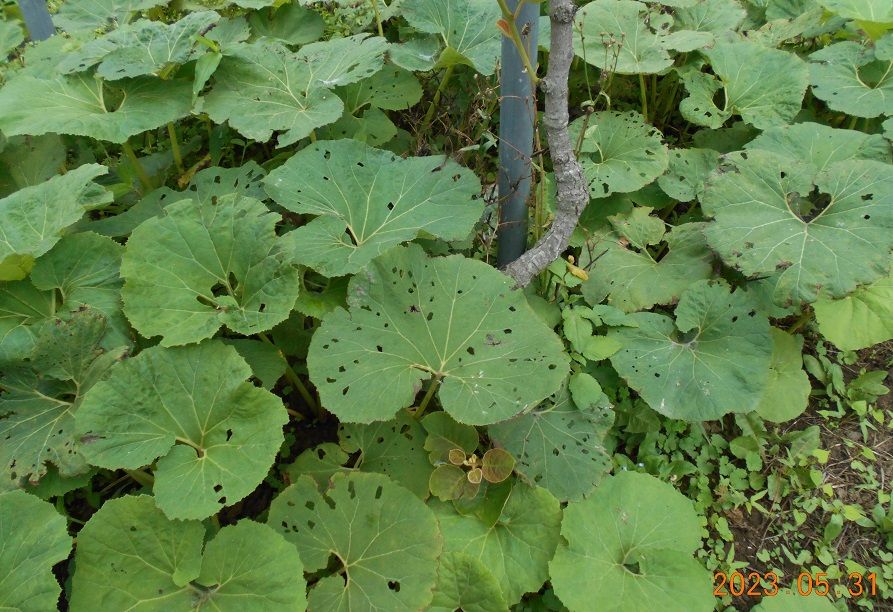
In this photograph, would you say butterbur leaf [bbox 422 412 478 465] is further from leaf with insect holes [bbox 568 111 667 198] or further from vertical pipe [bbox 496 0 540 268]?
leaf with insect holes [bbox 568 111 667 198]

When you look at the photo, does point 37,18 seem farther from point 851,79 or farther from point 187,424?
point 851,79

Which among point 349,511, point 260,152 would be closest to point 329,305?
point 349,511

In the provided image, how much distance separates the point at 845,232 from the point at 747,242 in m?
0.38

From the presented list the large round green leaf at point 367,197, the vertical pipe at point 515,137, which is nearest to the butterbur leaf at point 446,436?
the large round green leaf at point 367,197

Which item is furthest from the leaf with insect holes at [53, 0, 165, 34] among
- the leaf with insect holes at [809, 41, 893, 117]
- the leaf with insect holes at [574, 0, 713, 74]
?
the leaf with insect holes at [809, 41, 893, 117]

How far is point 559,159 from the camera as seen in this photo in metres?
2.44

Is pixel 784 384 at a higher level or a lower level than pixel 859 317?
lower

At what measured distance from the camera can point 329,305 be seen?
2312 mm

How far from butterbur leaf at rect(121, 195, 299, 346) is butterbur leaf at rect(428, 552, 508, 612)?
1024 millimetres

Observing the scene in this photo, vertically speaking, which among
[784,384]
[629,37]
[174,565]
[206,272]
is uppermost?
[629,37]

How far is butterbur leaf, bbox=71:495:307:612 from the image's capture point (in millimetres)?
1782

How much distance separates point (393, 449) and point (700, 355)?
1.31m

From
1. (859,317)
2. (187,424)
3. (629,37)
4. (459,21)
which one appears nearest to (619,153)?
(629,37)

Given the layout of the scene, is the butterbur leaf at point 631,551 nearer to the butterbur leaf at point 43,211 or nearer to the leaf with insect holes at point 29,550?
the leaf with insect holes at point 29,550
